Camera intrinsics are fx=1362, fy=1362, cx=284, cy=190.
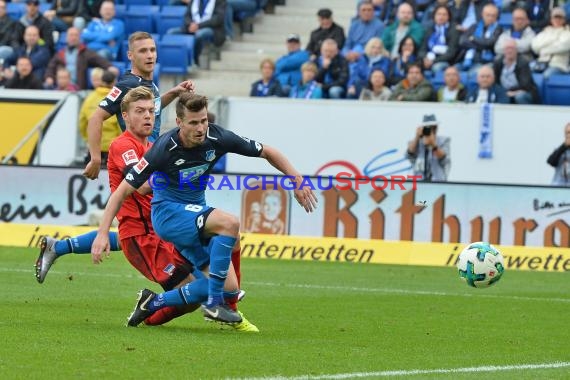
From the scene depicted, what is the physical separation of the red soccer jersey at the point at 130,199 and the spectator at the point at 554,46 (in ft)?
38.7

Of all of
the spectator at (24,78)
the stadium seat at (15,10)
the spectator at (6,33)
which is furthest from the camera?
the stadium seat at (15,10)

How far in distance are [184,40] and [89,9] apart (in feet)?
7.60

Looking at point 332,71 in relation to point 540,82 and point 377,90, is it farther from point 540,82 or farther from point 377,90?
point 540,82

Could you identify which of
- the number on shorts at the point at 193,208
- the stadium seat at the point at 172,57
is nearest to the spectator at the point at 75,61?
the stadium seat at the point at 172,57

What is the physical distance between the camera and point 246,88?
2416cm

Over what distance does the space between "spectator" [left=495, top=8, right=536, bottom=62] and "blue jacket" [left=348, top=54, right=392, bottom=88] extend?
1785 mm

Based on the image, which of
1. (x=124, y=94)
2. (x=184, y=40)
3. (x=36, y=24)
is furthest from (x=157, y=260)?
(x=36, y=24)

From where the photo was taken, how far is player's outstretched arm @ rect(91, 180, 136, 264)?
8875 millimetres

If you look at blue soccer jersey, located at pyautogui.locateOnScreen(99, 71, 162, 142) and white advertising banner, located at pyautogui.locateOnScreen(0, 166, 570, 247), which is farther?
white advertising banner, located at pyautogui.locateOnScreen(0, 166, 570, 247)

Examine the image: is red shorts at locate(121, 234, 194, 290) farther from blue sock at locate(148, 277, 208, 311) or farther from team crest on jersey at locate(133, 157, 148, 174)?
team crest on jersey at locate(133, 157, 148, 174)

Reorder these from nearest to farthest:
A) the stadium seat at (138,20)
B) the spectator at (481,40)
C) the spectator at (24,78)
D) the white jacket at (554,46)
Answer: the white jacket at (554,46)
the spectator at (481,40)
the spectator at (24,78)
the stadium seat at (138,20)

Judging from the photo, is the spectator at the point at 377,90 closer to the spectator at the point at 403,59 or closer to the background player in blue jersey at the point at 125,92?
the spectator at the point at 403,59

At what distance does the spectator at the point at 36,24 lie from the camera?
24.4 meters

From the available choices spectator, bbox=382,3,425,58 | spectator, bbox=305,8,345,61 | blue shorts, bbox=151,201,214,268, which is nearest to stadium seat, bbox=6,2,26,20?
spectator, bbox=305,8,345,61
